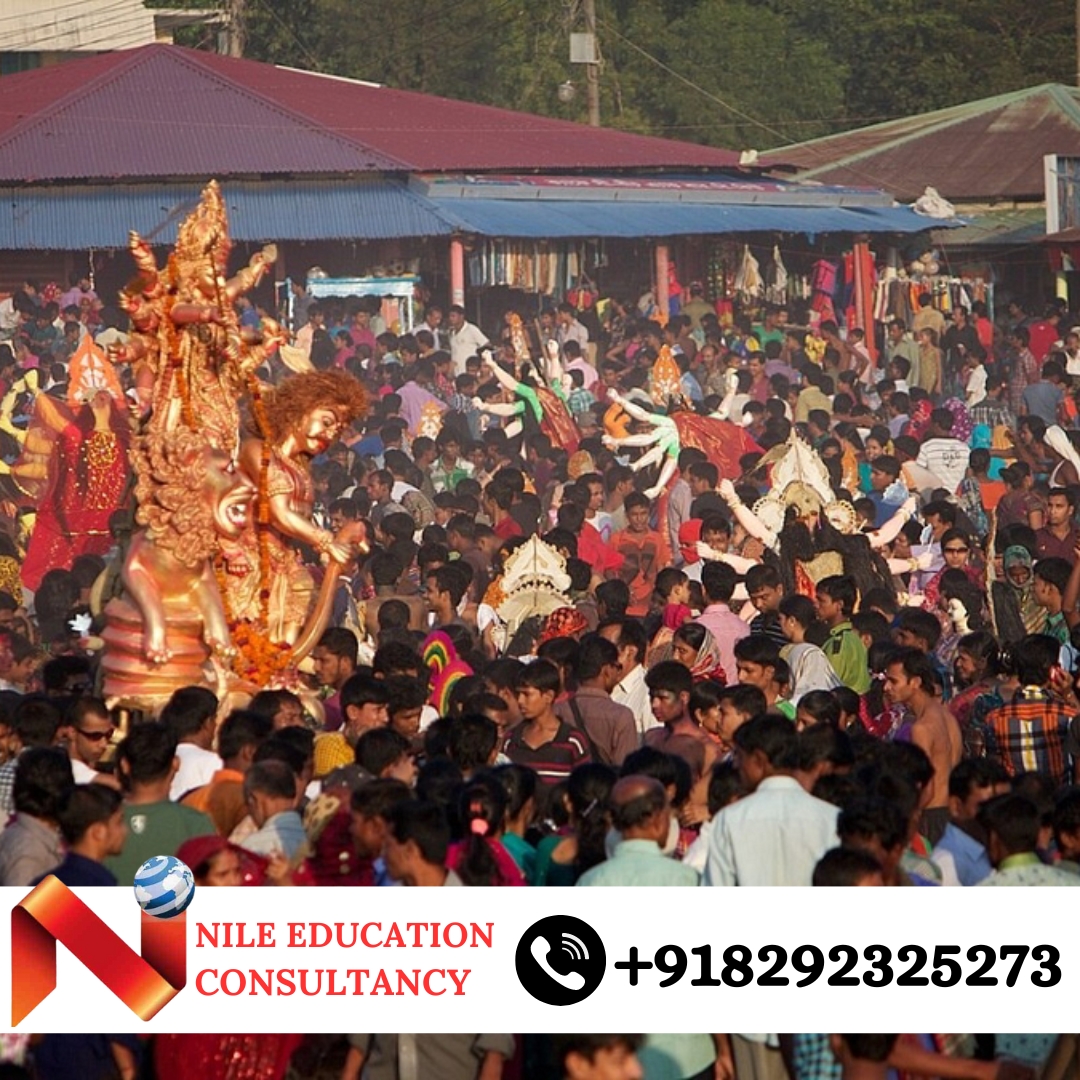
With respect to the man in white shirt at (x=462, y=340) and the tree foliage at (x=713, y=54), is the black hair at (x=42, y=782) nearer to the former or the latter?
the man in white shirt at (x=462, y=340)

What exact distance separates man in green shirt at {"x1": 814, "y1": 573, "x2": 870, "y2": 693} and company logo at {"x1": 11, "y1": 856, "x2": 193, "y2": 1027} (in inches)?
145

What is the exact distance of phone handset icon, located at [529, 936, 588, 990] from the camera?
20.6 ft

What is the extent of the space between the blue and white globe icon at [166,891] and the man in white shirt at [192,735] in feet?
4.12

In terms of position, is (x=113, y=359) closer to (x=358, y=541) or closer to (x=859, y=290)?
(x=358, y=541)

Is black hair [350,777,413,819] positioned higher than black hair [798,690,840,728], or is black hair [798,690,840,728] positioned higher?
black hair [350,777,413,819]

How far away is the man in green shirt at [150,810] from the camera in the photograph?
6621 mm

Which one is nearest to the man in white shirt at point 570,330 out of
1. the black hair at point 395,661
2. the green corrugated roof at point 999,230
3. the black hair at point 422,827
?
the green corrugated roof at point 999,230

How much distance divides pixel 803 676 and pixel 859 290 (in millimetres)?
17149

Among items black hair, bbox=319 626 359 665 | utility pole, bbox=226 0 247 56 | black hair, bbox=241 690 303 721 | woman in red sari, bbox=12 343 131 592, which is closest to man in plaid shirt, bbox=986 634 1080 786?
black hair, bbox=241 690 303 721

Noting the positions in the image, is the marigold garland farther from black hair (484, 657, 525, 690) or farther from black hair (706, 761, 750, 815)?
black hair (706, 761, 750, 815)

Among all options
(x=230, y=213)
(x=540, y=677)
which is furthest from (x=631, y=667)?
(x=230, y=213)

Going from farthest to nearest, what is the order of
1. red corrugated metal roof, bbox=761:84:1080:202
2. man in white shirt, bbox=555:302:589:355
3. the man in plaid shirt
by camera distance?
1. red corrugated metal roof, bbox=761:84:1080:202
2. man in white shirt, bbox=555:302:589:355
3. the man in plaid shirt

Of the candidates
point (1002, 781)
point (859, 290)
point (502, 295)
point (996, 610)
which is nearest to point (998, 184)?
point (859, 290)

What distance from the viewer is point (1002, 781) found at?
22.7 feet
